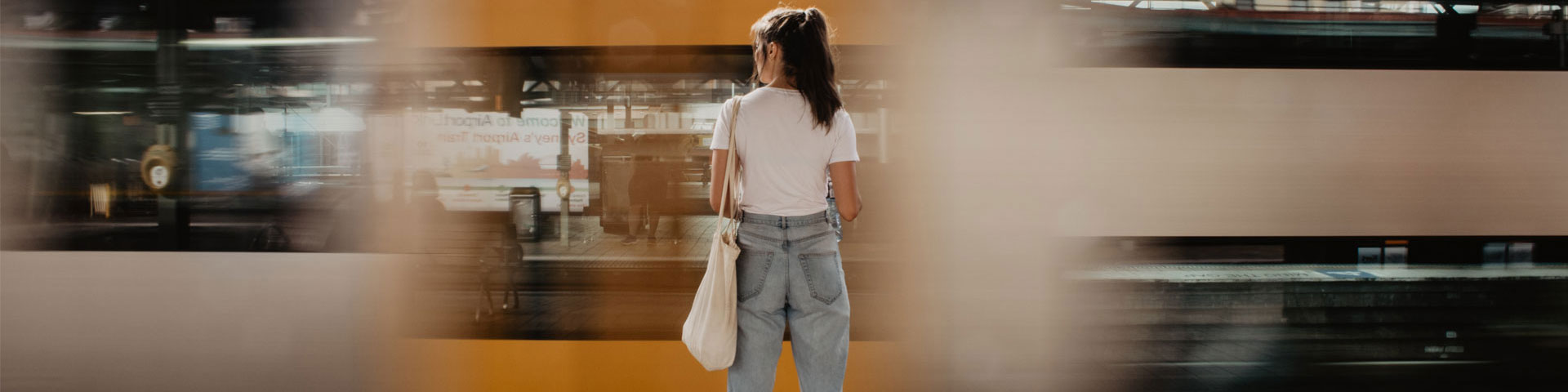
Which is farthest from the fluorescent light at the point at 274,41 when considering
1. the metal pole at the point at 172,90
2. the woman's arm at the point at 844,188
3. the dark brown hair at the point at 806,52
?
the woman's arm at the point at 844,188

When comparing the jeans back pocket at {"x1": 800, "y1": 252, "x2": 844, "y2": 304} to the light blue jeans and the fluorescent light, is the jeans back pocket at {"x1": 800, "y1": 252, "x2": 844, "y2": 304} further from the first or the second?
the fluorescent light

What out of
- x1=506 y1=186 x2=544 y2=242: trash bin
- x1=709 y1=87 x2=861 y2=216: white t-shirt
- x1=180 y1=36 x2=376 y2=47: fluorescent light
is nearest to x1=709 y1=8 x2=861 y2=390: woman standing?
x1=709 y1=87 x2=861 y2=216: white t-shirt

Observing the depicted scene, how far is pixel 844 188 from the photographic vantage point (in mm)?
2018

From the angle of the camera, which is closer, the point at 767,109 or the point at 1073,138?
the point at 767,109

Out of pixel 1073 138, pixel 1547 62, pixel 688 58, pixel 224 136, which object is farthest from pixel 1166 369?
pixel 224 136

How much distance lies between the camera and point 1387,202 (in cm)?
265

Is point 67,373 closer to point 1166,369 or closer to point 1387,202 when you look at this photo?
point 1166,369

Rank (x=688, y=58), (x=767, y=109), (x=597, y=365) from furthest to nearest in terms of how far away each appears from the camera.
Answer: (x=597, y=365), (x=688, y=58), (x=767, y=109)

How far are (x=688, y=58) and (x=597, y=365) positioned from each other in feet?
3.80

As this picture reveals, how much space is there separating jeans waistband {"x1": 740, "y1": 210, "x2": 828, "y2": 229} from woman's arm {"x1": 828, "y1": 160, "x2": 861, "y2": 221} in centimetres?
6

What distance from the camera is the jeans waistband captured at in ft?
6.54

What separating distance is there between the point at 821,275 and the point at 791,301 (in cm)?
11

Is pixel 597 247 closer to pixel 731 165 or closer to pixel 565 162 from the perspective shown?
pixel 565 162

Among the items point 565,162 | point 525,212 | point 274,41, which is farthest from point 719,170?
point 274,41
